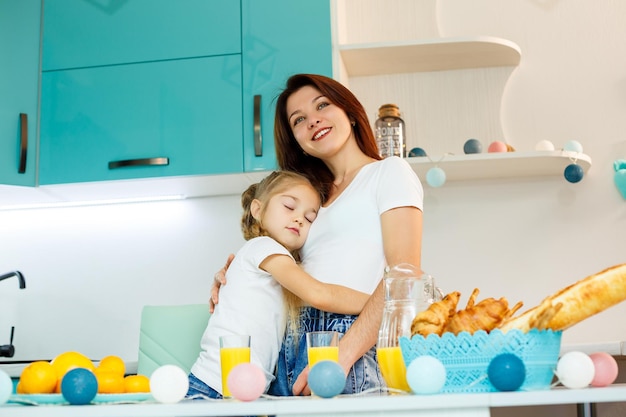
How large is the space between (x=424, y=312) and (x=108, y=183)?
190cm

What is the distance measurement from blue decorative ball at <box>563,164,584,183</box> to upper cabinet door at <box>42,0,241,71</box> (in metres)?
1.21

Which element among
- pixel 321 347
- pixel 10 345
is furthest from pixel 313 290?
pixel 10 345

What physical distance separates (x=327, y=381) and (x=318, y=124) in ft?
3.49

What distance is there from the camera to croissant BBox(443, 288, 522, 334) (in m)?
0.89

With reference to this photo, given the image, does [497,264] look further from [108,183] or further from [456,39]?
[108,183]

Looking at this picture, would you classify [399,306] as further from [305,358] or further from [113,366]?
[305,358]

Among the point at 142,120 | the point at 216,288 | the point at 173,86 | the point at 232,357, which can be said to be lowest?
the point at 232,357

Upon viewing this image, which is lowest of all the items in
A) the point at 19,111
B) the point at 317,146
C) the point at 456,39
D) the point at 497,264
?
the point at 497,264

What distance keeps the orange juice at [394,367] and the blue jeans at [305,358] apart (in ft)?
1.72

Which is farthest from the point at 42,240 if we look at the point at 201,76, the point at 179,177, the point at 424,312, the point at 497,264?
the point at 424,312

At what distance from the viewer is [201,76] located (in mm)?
2592

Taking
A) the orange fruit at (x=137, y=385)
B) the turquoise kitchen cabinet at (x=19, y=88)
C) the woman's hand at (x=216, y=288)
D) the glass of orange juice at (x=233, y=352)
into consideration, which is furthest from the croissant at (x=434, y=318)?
the turquoise kitchen cabinet at (x=19, y=88)

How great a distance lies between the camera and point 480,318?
35.3 inches

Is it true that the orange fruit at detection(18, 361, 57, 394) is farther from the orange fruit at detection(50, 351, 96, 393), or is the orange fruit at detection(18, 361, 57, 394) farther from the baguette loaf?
the baguette loaf
